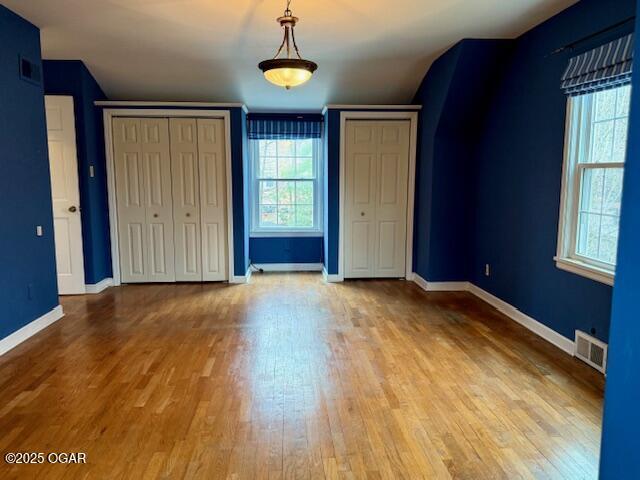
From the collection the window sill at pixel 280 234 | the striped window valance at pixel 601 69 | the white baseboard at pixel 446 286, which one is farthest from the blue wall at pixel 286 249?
the striped window valance at pixel 601 69

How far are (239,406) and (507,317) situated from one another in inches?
109

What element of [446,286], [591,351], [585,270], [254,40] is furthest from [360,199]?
[591,351]

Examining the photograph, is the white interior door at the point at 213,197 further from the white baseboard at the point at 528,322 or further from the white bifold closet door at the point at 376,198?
the white baseboard at the point at 528,322

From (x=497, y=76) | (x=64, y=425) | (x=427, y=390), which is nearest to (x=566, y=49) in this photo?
(x=497, y=76)

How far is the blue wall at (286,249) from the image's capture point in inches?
246

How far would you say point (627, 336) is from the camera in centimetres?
121

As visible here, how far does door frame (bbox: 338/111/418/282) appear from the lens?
5387mm

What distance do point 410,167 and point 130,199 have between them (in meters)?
3.54

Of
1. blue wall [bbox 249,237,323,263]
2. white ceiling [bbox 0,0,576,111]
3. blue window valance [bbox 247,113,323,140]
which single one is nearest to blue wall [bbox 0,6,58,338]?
white ceiling [bbox 0,0,576,111]

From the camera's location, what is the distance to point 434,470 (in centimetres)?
193

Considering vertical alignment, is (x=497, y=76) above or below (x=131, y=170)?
above

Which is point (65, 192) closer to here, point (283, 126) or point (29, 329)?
point (29, 329)

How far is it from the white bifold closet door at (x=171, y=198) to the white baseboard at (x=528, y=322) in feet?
10.4

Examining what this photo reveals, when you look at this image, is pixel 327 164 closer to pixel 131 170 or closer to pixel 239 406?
pixel 131 170
